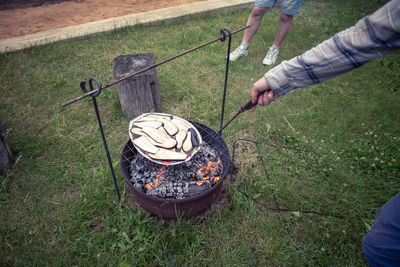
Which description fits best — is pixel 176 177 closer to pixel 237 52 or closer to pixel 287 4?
pixel 237 52

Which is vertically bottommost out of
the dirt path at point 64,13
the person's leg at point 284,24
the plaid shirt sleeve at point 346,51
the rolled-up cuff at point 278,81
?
the dirt path at point 64,13

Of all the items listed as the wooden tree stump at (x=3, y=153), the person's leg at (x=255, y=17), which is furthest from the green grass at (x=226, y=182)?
the person's leg at (x=255, y=17)

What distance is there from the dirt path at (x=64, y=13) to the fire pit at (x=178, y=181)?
4.83 m

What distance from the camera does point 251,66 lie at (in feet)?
13.9

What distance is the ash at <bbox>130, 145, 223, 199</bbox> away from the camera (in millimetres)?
2012

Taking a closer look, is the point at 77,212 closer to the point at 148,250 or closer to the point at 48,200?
the point at 48,200

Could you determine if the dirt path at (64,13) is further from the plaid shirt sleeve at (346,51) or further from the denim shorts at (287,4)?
the plaid shirt sleeve at (346,51)

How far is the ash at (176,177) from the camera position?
2.01 m

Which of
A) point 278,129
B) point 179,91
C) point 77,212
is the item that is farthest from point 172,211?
point 179,91

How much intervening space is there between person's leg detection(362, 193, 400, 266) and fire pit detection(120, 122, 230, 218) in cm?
104

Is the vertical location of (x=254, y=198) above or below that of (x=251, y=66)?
below

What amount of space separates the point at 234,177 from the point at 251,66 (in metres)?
2.43

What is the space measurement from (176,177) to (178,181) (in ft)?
0.16

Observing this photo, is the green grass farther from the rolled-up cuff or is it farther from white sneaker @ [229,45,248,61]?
the rolled-up cuff
